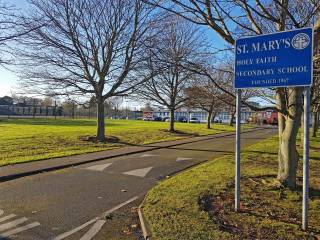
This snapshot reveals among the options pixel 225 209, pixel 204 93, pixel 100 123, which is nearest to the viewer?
pixel 225 209

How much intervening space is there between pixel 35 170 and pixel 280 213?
7.08 m

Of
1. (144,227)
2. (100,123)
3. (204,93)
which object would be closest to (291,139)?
(204,93)

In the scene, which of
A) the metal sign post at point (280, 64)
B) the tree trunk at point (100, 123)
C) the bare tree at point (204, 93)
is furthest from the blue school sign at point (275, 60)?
the tree trunk at point (100, 123)

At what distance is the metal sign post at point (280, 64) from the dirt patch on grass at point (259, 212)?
0.26 m

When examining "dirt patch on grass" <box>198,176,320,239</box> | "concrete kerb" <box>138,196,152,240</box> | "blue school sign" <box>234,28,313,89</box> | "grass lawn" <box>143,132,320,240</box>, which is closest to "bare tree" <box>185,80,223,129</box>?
"grass lawn" <box>143,132,320,240</box>

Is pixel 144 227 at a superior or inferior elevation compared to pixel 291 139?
inferior

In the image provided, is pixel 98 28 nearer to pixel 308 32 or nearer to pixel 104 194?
pixel 104 194

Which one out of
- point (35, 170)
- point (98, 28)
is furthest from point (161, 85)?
point (35, 170)

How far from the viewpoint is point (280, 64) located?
17.4ft

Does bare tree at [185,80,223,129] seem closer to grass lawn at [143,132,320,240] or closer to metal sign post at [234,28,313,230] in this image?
grass lawn at [143,132,320,240]

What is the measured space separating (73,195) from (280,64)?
4918 millimetres

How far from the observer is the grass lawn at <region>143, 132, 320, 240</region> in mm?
4688

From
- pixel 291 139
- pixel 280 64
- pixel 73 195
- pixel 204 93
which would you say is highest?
pixel 280 64

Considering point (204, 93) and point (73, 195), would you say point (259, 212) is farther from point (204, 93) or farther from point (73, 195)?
point (204, 93)
